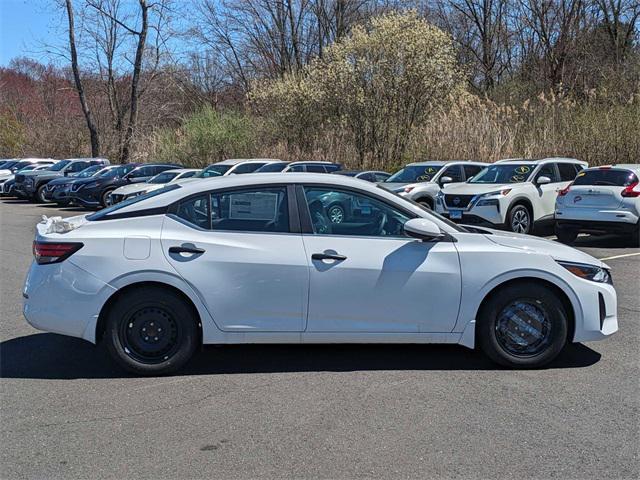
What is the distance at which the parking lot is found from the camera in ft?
12.8

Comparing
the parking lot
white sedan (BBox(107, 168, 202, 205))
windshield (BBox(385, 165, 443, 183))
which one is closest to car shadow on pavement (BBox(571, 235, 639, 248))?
windshield (BBox(385, 165, 443, 183))

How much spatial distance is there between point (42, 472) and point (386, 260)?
2.78m

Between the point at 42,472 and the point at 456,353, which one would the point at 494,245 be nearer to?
the point at 456,353

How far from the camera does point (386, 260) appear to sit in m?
5.34

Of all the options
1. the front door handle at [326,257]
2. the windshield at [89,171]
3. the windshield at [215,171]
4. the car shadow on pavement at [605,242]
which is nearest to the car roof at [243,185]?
the front door handle at [326,257]

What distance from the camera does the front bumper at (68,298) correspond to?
5.22m

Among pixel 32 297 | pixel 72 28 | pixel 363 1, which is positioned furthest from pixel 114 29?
pixel 32 297

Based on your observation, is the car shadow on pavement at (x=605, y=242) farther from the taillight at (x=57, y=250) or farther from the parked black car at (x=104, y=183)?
the parked black car at (x=104, y=183)

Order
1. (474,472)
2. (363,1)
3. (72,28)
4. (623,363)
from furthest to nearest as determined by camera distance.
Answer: (363,1) → (72,28) → (623,363) → (474,472)

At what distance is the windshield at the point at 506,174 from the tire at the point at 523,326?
9917 millimetres

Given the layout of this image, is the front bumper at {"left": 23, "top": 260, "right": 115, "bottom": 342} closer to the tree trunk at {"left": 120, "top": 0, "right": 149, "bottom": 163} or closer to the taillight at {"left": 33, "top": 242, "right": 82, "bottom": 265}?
the taillight at {"left": 33, "top": 242, "right": 82, "bottom": 265}

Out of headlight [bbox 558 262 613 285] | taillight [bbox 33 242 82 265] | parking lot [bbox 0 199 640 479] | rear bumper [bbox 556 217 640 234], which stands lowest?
parking lot [bbox 0 199 640 479]

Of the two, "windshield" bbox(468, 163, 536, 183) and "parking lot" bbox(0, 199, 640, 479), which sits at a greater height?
"windshield" bbox(468, 163, 536, 183)

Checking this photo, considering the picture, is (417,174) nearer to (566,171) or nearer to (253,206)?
(566,171)
